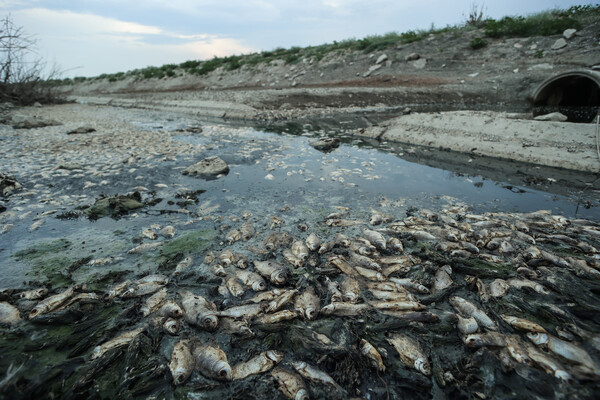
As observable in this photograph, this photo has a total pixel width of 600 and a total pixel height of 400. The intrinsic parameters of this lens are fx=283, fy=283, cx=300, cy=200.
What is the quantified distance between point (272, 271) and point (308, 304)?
776 millimetres

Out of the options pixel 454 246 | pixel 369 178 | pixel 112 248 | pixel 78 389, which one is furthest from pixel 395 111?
pixel 78 389


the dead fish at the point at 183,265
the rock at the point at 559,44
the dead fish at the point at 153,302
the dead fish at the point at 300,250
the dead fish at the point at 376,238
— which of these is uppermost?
the rock at the point at 559,44

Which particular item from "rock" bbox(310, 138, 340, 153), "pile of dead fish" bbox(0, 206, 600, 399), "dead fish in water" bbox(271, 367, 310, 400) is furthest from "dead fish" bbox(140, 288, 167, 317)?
"rock" bbox(310, 138, 340, 153)

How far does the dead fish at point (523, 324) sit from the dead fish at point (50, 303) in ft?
15.8

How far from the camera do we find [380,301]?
10.8 ft

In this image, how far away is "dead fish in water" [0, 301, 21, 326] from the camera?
9.26ft

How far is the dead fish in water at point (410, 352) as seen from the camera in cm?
252

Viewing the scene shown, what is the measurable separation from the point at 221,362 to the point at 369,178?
6.05 meters

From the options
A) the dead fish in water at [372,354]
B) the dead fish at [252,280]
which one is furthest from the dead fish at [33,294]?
the dead fish in water at [372,354]

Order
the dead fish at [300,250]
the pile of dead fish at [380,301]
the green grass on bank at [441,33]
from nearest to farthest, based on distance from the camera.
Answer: the pile of dead fish at [380,301] < the dead fish at [300,250] < the green grass on bank at [441,33]

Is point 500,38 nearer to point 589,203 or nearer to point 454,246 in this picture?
point 589,203

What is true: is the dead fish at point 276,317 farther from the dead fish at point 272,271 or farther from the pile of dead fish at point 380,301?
the dead fish at point 272,271

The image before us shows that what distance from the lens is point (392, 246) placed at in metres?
4.39

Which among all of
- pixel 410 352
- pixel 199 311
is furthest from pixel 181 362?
pixel 410 352
